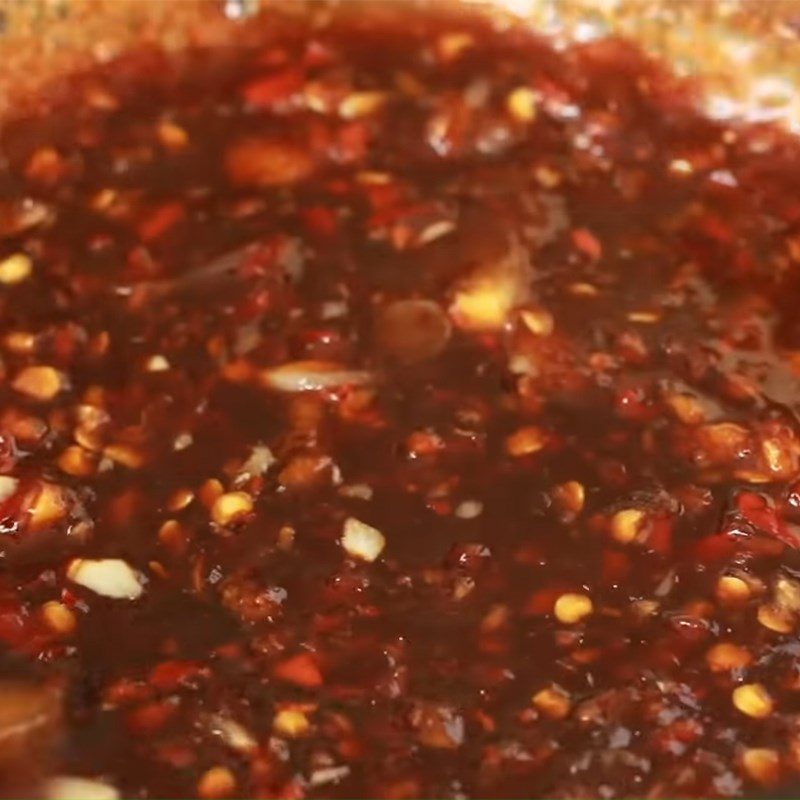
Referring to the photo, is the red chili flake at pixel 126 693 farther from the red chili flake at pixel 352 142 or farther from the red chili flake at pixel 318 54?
the red chili flake at pixel 318 54

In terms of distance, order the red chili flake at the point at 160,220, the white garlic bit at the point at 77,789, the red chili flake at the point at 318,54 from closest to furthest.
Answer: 1. the white garlic bit at the point at 77,789
2. the red chili flake at the point at 160,220
3. the red chili flake at the point at 318,54

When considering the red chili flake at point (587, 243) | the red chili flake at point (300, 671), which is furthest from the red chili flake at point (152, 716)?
the red chili flake at point (587, 243)

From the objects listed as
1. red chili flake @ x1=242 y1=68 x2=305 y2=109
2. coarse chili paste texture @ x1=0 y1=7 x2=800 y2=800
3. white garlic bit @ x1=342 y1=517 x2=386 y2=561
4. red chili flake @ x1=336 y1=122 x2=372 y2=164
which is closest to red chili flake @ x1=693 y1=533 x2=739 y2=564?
coarse chili paste texture @ x1=0 y1=7 x2=800 y2=800

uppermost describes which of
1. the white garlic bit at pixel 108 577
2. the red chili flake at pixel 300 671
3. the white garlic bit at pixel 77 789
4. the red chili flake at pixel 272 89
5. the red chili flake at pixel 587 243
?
the red chili flake at pixel 272 89

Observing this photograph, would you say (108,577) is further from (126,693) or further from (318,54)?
(318,54)

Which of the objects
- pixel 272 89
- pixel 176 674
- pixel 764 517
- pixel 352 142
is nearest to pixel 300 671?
pixel 176 674

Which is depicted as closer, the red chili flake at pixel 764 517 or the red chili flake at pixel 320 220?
the red chili flake at pixel 764 517

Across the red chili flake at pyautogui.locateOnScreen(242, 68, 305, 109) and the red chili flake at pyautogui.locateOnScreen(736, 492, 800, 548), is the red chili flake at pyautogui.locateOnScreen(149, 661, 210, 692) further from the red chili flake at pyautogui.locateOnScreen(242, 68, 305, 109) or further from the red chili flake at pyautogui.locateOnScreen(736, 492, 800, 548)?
the red chili flake at pyautogui.locateOnScreen(242, 68, 305, 109)

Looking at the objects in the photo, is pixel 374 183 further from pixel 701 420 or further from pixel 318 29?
pixel 701 420
